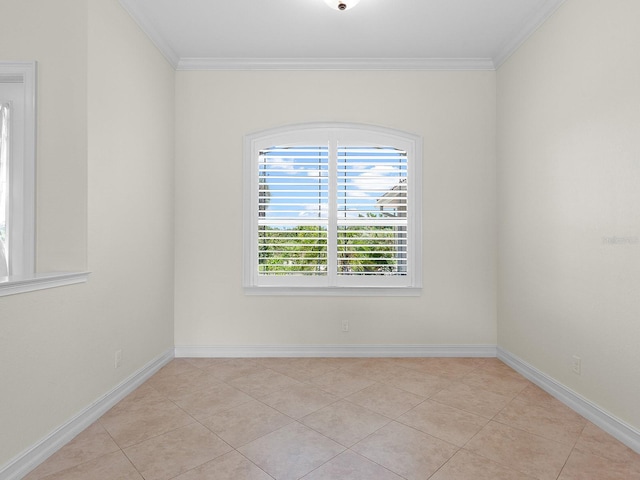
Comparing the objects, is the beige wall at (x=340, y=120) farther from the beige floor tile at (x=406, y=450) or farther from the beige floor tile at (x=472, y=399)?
the beige floor tile at (x=406, y=450)

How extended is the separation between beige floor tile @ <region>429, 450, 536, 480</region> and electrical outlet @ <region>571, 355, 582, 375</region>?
3.55ft

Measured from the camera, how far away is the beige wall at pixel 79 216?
185 cm

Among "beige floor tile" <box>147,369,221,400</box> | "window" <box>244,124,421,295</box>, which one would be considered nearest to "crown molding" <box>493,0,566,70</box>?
"window" <box>244,124,421,295</box>

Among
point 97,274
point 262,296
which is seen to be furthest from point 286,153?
point 97,274

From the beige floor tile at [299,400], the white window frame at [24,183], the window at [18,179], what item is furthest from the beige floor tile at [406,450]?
the window at [18,179]

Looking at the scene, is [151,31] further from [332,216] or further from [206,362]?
[206,362]

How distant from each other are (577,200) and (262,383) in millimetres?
2869

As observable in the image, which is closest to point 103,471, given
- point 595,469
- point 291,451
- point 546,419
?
point 291,451

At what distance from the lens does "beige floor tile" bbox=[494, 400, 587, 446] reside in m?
2.17

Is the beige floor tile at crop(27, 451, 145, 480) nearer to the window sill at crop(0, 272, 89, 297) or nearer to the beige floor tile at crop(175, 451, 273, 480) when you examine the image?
the beige floor tile at crop(175, 451, 273, 480)

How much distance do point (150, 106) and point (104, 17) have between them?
0.76m

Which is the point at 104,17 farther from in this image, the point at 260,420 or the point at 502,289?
the point at 502,289

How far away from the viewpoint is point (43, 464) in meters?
1.87

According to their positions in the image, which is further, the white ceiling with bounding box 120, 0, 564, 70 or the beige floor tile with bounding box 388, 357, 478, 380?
the beige floor tile with bounding box 388, 357, 478, 380
